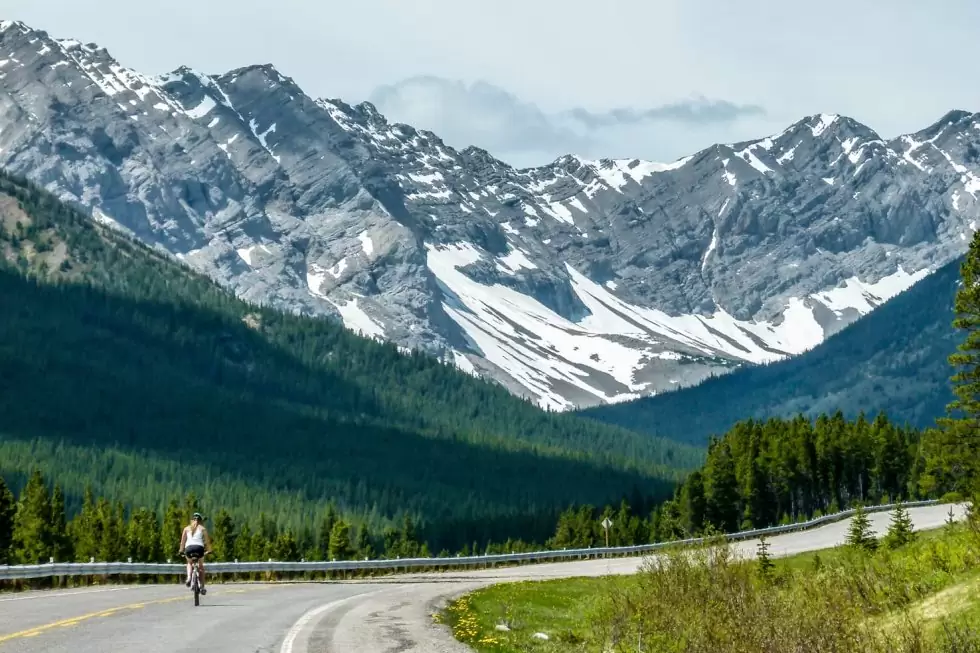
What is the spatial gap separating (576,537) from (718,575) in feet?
369

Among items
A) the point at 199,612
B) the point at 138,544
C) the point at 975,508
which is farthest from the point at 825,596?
the point at 138,544

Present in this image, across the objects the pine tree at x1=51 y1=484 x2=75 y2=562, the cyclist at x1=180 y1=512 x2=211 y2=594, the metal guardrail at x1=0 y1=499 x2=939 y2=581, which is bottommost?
the cyclist at x1=180 y1=512 x2=211 y2=594

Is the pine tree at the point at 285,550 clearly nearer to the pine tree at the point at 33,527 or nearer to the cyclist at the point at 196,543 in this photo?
the pine tree at the point at 33,527

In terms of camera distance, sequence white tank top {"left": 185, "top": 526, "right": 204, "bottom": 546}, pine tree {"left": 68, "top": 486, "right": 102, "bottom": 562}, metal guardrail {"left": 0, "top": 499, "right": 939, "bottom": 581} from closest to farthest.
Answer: white tank top {"left": 185, "top": 526, "right": 204, "bottom": 546}, metal guardrail {"left": 0, "top": 499, "right": 939, "bottom": 581}, pine tree {"left": 68, "top": 486, "right": 102, "bottom": 562}

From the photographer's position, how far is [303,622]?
28.3 metres

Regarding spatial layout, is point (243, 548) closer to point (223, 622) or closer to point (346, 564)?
point (346, 564)

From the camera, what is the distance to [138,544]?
9544 cm

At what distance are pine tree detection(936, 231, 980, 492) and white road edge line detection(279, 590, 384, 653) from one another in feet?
120

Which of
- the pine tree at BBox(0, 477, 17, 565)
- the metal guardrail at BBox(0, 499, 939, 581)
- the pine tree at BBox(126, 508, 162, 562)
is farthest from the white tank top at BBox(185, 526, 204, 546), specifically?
the pine tree at BBox(126, 508, 162, 562)

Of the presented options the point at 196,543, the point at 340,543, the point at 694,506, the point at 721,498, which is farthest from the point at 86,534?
the point at 196,543

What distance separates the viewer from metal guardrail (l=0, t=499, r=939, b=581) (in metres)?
40.5

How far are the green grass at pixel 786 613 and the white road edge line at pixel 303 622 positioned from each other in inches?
125

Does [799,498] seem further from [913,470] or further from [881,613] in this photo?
[881,613]

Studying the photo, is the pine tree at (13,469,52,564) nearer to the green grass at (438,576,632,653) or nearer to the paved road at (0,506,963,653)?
the green grass at (438,576,632,653)
